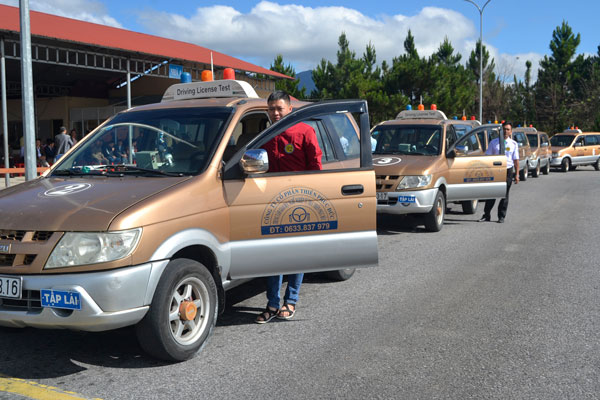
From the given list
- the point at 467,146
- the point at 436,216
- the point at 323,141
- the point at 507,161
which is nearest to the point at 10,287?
the point at 323,141

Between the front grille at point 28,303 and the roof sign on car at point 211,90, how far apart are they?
8.19 feet

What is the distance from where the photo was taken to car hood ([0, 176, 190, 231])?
3.67m

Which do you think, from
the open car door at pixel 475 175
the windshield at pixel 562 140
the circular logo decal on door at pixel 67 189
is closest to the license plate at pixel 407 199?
the open car door at pixel 475 175

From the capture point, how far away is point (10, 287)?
3668 millimetres

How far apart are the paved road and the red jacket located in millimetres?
1337

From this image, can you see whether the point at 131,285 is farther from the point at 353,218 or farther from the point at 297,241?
the point at 353,218

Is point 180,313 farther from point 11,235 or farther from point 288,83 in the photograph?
point 288,83

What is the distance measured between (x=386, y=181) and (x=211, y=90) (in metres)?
4.79

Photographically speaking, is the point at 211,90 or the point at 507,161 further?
the point at 507,161

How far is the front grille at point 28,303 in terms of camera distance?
12.0ft

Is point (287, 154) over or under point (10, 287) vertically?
over

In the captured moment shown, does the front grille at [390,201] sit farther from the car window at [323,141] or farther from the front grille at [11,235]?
the front grille at [11,235]

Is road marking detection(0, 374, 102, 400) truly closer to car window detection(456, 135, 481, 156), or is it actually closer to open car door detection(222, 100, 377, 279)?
open car door detection(222, 100, 377, 279)

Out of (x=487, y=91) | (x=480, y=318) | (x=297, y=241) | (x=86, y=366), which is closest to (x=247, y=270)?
(x=297, y=241)
